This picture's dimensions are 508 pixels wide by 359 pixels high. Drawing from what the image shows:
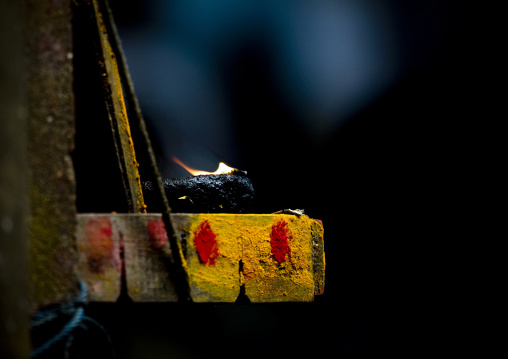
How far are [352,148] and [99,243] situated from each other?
4.08m

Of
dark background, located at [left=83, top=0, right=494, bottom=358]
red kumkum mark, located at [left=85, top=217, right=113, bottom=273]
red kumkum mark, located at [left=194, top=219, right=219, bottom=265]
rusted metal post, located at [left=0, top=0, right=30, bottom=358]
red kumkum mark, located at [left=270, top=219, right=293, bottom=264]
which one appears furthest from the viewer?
dark background, located at [left=83, top=0, right=494, bottom=358]

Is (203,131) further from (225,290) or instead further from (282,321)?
(225,290)

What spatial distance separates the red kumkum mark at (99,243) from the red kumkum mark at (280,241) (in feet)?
2.68

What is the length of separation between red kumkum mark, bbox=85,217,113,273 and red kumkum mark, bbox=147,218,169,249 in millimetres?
164

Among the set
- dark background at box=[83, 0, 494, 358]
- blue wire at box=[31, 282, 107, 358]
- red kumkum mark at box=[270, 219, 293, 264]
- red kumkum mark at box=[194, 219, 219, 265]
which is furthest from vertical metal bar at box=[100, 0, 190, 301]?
dark background at box=[83, 0, 494, 358]

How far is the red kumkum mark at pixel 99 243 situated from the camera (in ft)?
4.94

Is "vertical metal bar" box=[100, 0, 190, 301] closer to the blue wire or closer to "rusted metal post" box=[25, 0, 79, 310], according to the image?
"rusted metal post" box=[25, 0, 79, 310]

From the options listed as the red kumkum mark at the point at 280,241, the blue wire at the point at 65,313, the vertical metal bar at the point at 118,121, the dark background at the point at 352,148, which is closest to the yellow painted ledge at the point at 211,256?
the red kumkum mark at the point at 280,241

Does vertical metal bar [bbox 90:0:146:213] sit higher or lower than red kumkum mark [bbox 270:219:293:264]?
higher

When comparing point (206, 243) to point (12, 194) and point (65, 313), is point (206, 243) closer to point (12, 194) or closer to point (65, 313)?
point (65, 313)

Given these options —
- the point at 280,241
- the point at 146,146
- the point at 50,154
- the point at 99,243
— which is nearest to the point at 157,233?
the point at 99,243

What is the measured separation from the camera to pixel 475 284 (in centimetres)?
506

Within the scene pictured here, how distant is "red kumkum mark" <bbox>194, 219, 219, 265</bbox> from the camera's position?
5.61 ft

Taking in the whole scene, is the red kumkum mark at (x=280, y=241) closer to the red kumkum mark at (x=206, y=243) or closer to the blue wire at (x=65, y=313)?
the red kumkum mark at (x=206, y=243)
